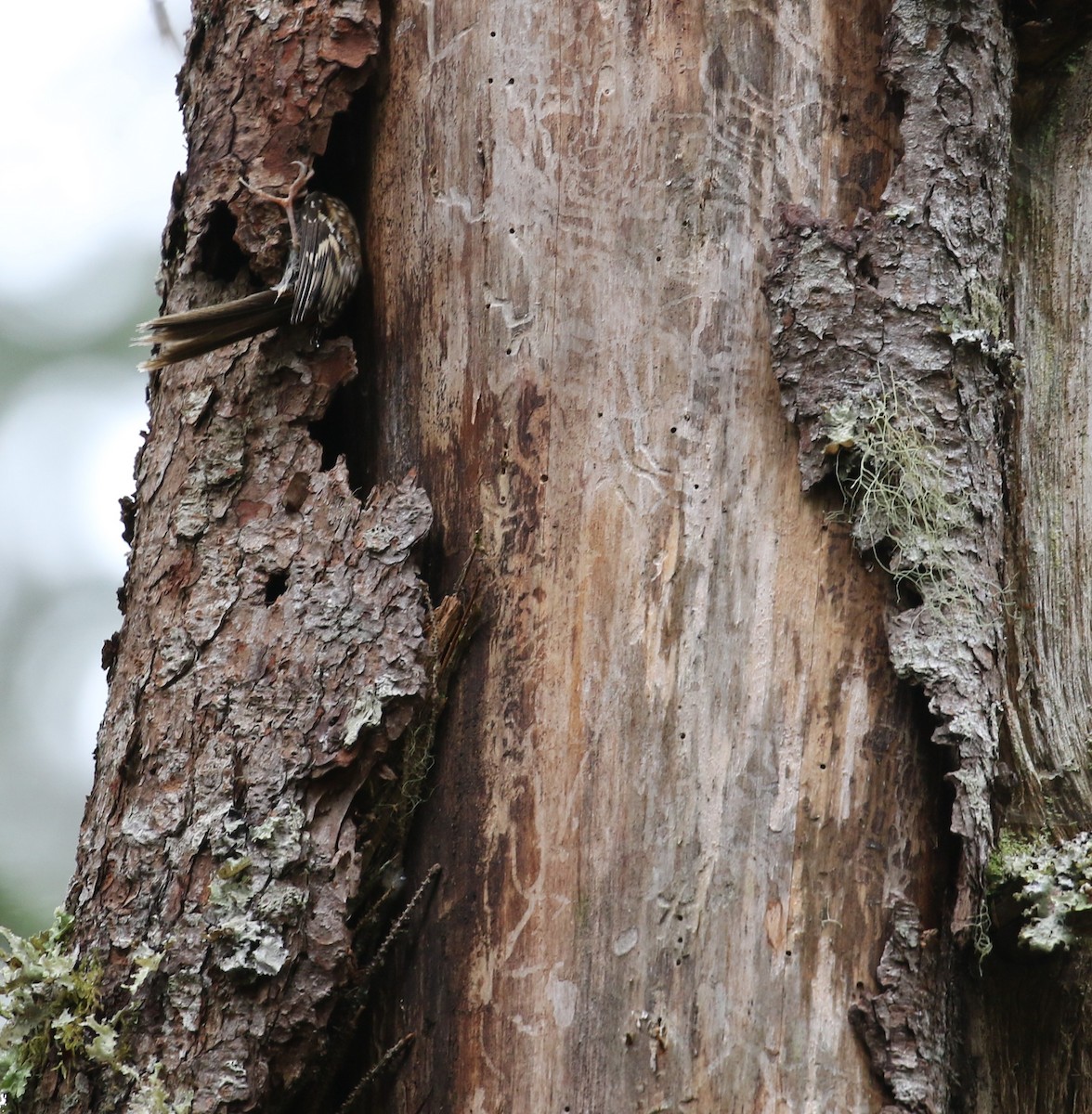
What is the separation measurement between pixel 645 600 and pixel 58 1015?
3.67 feet

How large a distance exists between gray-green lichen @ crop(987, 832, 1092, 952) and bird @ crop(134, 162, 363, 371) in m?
1.43

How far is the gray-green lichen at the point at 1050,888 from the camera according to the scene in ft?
5.24

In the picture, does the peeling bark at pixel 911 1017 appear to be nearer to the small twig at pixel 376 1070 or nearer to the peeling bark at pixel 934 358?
the peeling bark at pixel 934 358

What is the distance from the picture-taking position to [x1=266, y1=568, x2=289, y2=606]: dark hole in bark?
183 cm

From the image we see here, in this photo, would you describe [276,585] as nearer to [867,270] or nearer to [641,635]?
[641,635]

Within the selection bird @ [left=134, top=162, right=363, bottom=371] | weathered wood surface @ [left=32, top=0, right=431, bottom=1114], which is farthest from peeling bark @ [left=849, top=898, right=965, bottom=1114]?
bird @ [left=134, top=162, right=363, bottom=371]

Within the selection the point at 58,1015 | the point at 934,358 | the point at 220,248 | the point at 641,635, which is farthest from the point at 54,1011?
the point at 934,358

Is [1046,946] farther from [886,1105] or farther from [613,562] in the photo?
[613,562]

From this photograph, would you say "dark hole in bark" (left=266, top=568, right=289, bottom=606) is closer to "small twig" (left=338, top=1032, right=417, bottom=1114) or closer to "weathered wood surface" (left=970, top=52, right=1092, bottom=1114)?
"small twig" (left=338, top=1032, right=417, bottom=1114)

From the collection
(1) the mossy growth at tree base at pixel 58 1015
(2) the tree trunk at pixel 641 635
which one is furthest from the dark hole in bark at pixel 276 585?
(1) the mossy growth at tree base at pixel 58 1015

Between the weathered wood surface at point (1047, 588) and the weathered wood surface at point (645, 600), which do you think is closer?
the weathered wood surface at point (645, 600)

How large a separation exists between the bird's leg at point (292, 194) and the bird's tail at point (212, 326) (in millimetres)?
123

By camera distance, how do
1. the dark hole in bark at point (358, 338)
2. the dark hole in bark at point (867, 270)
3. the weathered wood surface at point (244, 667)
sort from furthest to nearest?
the dark hole in bark at point (358, 338), the dark hole in bark at point (867, 270), the weathered wood surface at point (244, 667)

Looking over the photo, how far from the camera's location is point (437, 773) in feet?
5.74
